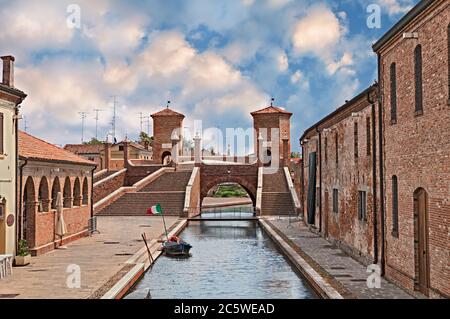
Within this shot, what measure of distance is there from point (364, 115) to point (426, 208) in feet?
21.5

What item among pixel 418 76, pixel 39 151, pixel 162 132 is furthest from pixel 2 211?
pixel 162 132

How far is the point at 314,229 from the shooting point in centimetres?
3098

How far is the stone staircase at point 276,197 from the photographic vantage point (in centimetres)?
4391

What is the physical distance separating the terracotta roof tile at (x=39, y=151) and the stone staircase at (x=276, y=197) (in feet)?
63.8

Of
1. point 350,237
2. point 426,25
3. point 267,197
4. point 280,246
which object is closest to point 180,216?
point 267,197

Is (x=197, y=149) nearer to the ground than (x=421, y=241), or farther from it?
farther from it

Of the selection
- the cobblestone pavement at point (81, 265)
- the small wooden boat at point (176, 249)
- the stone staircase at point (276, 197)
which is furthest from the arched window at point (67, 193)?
the stone staircase at point (276, 197)

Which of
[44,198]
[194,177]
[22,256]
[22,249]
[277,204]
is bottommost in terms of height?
[22,256]

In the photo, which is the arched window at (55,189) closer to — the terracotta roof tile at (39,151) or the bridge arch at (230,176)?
the terracotta roof tile at (39,151)

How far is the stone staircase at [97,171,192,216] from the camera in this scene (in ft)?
143

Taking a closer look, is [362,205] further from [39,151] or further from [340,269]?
[39,151]

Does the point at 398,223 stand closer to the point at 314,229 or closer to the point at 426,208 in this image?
the point at 426,208

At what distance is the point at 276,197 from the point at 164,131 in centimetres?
2354

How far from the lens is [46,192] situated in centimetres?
2369
